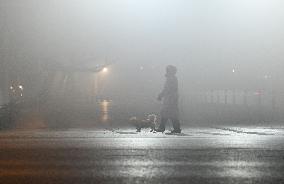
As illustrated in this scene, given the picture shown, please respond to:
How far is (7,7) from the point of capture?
1686 inches

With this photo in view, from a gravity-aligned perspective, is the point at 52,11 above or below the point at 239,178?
above

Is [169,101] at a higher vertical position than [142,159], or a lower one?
higher

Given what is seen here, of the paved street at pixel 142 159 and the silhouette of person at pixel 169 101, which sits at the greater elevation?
the silhouette of person at pixel 169 101

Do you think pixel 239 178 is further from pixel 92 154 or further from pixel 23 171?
pixel 92 154

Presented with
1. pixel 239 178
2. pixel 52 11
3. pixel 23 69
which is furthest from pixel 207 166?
pixel 23 69

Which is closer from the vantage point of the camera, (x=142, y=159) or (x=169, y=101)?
(x=142, y=159)

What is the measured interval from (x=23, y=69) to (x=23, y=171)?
142ft

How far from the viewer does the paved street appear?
8102mm

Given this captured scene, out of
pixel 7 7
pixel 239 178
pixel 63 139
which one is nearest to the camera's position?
pixel 239 178

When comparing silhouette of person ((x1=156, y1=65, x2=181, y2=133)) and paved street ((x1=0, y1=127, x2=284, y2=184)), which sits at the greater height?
silhouette of person ((x1=156, y1=65, x2=181, y2=133))

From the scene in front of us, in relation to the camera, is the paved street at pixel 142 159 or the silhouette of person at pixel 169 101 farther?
the silhouette of person at pixel 169 101

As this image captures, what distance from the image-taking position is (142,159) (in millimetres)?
10000

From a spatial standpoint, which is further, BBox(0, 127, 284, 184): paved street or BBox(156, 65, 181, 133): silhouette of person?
BBox(156, 65, 181, 133): silhouette of person

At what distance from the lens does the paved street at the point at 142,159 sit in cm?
810
